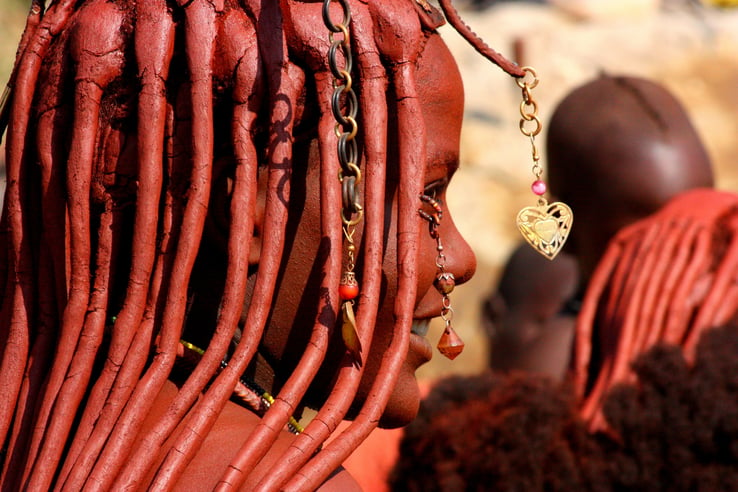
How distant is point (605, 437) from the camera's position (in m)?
3.41

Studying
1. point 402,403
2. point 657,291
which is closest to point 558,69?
point 657,291

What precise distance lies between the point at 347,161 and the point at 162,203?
0.35 m

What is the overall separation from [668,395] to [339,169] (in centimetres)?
183

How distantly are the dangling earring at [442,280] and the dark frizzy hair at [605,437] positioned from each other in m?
1.34

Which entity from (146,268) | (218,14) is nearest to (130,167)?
(146,268)

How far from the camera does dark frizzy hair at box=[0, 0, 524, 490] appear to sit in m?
1.76

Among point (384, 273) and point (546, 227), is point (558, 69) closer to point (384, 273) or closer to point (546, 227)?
point (546, 227)

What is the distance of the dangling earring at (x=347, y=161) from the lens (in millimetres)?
1762

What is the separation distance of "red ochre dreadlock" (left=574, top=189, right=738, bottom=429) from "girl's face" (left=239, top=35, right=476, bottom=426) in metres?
1.57

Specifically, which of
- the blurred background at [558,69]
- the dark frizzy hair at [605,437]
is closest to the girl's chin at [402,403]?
the dark frizzy hair at [605,437]

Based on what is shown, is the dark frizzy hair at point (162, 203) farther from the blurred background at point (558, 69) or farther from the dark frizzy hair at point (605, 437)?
the blurred background at point (558, 69)

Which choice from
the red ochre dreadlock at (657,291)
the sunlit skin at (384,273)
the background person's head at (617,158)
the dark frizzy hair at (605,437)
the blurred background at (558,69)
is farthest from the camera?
the blurred background at (558,69)

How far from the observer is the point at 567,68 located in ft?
39.1

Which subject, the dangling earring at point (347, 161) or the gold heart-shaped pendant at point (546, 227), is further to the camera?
the gold heart-shaped pendant at point (546, 227)
